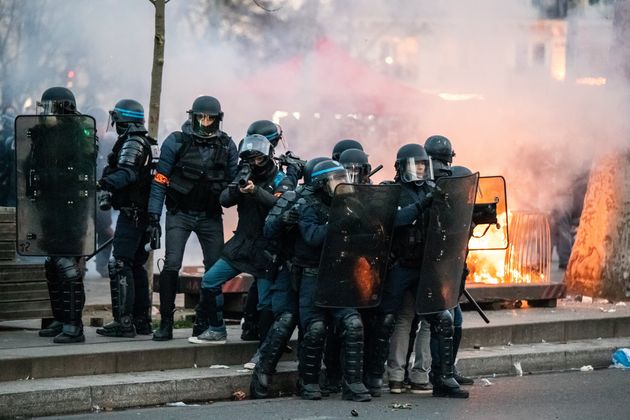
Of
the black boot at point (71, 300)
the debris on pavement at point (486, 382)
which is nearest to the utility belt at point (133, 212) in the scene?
the black boot at point (71, 300)

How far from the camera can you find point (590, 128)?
14117mm

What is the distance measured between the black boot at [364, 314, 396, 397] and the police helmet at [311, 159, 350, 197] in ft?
3.12

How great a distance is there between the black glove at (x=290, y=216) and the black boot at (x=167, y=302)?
4.10 feet

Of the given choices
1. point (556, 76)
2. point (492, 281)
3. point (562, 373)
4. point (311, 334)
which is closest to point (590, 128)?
point (556, 76)

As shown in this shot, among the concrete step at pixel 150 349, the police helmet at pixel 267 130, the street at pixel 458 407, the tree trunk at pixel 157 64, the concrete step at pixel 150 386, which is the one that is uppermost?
the tree trunk at pixel 157 64

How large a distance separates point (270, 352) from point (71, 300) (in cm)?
147

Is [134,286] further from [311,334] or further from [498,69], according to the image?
[498,69]

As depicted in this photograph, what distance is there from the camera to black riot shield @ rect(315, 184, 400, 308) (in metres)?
8.69

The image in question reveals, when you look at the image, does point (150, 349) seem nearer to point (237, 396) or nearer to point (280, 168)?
point (237, 396)

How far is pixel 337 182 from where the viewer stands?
8.70 m

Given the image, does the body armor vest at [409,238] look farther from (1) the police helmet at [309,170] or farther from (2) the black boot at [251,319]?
(2) the black boot at [251,319]

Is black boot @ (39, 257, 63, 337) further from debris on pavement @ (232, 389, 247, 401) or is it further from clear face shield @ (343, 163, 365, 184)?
clear face shield @ (343, 163, 365, 184)

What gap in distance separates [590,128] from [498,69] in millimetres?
1296

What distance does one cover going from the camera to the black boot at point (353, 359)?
8.69m
